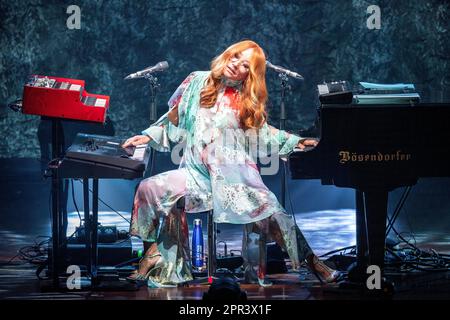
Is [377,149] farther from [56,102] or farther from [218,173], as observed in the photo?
[56,102]

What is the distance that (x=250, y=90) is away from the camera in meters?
5.29

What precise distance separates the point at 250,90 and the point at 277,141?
13.8 inches

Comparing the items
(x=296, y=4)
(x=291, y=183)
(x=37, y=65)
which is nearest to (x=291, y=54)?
(x=296, y=4)

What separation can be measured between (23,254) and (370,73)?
3.71m

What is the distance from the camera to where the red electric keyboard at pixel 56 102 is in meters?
5.00

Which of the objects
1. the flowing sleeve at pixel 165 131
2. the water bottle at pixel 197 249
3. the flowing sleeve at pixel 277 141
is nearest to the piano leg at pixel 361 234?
the flowing sleeve at pixel 277 141

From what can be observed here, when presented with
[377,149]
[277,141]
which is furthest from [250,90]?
[377,149]

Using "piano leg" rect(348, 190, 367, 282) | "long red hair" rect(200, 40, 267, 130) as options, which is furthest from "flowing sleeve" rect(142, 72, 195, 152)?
"piano leg" rect(348, 190, 367, 282)

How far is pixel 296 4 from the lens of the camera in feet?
26.9

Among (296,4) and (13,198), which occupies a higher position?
(296,4)

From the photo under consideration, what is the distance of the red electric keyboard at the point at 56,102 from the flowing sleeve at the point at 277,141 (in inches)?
38.9

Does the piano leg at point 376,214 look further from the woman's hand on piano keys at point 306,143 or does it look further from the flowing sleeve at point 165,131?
the flowing sleeve at point 165,131
